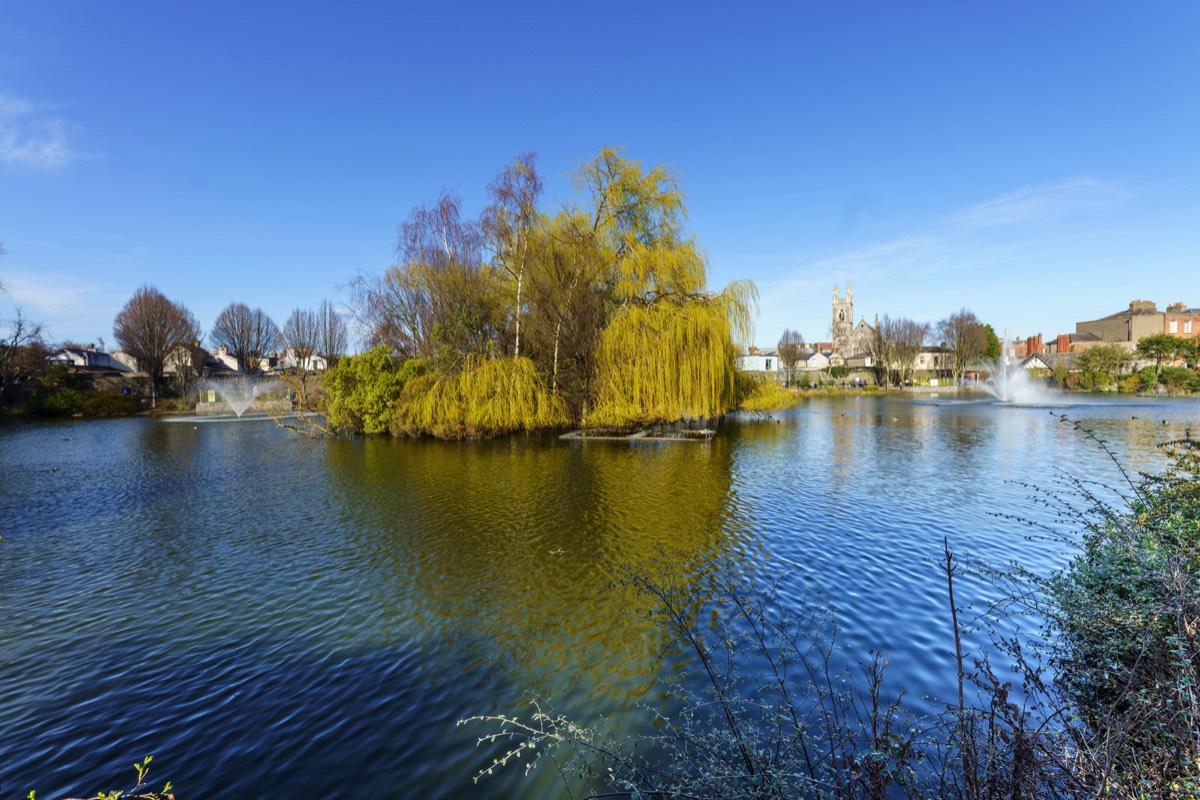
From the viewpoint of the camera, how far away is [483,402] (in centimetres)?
2452

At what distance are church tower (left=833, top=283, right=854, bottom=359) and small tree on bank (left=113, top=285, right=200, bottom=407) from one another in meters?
119

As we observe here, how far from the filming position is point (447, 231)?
103 feet

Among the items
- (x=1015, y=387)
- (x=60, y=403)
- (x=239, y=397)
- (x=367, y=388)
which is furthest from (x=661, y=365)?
(x=1015, y=387)

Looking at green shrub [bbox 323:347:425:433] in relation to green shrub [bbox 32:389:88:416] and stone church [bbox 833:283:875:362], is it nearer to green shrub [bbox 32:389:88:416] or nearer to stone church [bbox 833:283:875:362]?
green shrub [bbox 32:389:88:416]

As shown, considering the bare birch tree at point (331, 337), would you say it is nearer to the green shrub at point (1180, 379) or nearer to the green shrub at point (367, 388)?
the green shrub at point (367, 388)

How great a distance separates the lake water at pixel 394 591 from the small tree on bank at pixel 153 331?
45380 mm

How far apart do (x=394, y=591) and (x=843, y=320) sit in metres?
130

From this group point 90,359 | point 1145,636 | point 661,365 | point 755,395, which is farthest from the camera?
point 90,359

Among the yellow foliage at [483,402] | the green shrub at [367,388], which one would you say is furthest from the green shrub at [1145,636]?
the green shrub at [367,388]

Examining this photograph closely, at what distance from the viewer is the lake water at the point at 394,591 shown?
4.76 m

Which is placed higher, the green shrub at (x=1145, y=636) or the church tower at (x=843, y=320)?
the church tower at (x=843, y=320)

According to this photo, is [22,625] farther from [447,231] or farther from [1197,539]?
[447,231]

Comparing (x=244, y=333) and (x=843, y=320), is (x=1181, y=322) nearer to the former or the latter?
(x=843, y=320)

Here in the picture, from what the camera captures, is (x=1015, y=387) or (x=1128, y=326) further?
(x=1128, y=326)
